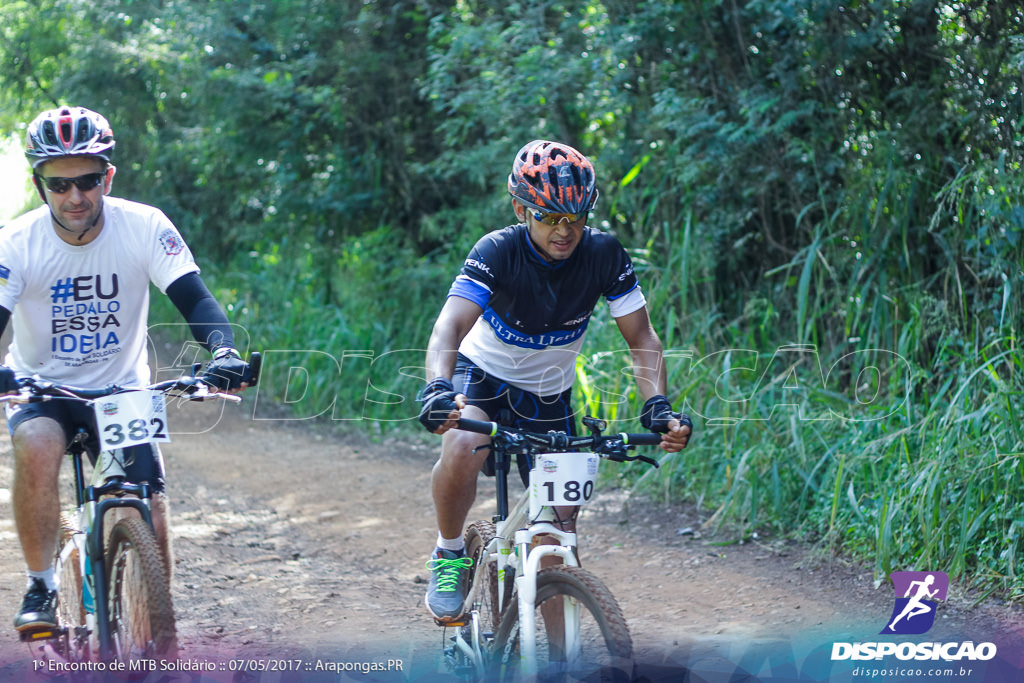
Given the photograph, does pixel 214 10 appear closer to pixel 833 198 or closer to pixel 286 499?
pixel 286 499

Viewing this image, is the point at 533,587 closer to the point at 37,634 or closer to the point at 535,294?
the point at 535,294

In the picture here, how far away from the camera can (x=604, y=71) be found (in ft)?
27.4

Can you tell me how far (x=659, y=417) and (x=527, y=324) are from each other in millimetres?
711

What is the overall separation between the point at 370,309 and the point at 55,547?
7530 mm

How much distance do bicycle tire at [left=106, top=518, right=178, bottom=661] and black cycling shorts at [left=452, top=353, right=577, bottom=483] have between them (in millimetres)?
1231

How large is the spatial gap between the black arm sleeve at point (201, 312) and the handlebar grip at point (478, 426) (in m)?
1.10

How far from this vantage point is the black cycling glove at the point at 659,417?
10.6ft

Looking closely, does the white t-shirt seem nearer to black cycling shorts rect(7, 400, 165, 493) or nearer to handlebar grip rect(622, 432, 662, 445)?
black cycling shorts rect(7, 400, 165, 493)

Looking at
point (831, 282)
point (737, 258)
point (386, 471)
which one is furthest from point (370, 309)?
point (831, 282)

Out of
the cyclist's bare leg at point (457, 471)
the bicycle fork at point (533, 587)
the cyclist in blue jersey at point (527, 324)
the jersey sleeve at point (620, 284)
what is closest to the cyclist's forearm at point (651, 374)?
the cyclist in blue jersey at point (527, 324)

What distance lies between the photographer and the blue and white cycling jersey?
3621mm

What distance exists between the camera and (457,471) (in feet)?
11.7

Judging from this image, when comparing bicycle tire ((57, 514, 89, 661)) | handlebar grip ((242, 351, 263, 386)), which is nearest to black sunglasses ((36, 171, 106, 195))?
handlebar grip ((242, 351, 263, 386))

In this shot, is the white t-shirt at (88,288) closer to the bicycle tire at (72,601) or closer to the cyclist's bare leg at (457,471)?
the bicycle tire at (72,601)
